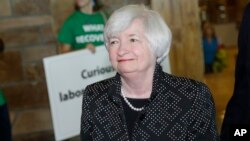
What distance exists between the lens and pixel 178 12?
381 cm

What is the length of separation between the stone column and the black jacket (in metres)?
2.15

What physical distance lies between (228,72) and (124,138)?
16.9 feet

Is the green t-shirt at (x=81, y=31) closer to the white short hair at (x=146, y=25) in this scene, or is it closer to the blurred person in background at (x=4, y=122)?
the blurred person in background at (x=4, y=122)

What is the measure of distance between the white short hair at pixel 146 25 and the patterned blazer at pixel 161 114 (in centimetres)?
12

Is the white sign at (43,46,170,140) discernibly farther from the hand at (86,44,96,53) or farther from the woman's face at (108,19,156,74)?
the woman's face at (108,19,156,74)

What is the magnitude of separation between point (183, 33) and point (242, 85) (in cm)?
218

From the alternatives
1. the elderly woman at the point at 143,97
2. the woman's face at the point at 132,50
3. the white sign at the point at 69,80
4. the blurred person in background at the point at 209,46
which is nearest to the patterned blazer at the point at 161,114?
the elderly woman at the point at 143,97

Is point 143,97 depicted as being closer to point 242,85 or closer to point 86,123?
point 86,123

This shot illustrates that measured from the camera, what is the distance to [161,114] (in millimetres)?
1607

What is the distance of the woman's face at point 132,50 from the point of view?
1.55 meters

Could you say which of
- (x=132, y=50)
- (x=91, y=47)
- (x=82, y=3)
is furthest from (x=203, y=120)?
(x=82, y=3)

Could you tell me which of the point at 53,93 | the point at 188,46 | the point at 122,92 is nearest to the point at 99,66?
the point at 53,93

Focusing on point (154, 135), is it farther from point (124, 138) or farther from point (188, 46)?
point (188, 46)

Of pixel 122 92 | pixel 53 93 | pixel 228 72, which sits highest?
pixel 122 92
